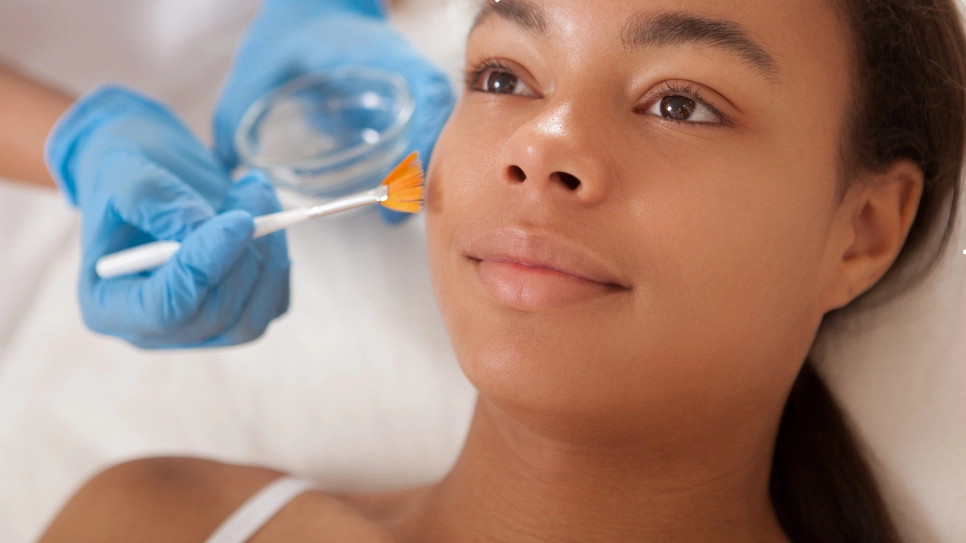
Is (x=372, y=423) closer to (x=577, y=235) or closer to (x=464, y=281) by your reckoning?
(x=464, y=281)

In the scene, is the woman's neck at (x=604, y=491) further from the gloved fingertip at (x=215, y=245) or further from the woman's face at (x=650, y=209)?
the gloved fingertip at (x=215, y=245)

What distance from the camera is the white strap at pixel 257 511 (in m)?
1.19

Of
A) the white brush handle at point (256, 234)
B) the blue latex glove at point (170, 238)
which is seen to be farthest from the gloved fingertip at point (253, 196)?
the white brush handle at point (256, 234)

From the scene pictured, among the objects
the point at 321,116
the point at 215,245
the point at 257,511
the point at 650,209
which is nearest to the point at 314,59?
the point at 321,116

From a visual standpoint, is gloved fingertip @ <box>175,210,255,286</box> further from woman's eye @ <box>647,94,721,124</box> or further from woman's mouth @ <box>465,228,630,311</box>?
woman's eye @ <box>647,94,721,124</box>

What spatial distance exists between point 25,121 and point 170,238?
0.57 metres

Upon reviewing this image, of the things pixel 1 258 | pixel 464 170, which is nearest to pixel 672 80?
pixel 464 170

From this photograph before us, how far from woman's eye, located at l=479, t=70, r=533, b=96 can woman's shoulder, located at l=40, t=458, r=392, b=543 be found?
0.66 m

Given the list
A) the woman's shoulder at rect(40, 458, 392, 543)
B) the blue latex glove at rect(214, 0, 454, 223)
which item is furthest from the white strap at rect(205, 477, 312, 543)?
the blue latex glove at rect(214, 0, 454, 223)

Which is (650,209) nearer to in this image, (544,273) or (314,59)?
(544,273)

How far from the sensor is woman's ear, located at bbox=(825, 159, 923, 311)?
1.04 meters

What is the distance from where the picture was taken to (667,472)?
40.7 inches

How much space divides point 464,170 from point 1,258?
4.32 feet

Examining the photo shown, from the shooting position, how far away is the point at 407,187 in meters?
1.06
